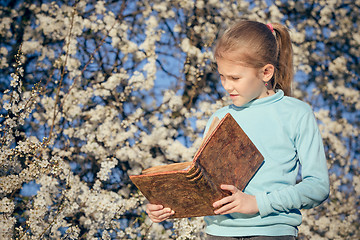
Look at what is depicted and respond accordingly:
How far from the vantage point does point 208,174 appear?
1249mm

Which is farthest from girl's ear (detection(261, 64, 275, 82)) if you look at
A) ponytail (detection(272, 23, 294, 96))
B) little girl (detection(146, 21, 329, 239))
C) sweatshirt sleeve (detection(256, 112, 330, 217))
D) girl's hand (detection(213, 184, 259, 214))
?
girl's hand (detection(213, 184, 259, 214))

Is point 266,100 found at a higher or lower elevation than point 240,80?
lower

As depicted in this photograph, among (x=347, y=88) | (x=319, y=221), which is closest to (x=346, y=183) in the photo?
(x=319, y=221)

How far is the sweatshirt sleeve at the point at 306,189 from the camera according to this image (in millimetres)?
1309

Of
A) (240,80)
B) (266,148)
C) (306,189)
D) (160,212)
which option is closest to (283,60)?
(240,80)

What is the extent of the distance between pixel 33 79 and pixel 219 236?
8.19ft

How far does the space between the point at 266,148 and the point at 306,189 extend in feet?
0.65

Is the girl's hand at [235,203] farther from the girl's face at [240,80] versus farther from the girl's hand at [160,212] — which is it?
the girl's face at [240,80]

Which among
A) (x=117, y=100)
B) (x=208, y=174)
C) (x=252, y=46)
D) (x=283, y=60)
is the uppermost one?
(x=252, y=46)

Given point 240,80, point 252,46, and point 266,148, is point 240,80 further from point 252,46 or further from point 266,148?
point 266,148

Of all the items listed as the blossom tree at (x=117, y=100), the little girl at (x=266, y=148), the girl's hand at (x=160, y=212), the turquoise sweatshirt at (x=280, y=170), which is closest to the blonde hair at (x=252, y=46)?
the little girl at (x=266, y=148)

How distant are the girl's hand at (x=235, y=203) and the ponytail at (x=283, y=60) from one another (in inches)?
21.0

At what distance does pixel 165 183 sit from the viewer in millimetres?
1300

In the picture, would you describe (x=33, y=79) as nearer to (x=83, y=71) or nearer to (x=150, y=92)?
(x=83, y=71)
